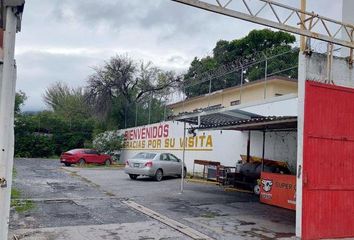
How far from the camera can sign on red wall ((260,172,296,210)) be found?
12547 mm

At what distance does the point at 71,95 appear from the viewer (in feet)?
174

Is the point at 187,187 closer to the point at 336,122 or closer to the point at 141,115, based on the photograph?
the point at 336,122

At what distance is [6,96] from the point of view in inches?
176

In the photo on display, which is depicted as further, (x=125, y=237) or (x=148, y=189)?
(x=148, y=189)

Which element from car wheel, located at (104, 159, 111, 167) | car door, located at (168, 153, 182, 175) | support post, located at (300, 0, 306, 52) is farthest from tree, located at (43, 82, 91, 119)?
support post, located at (300, 0, 306, 52)

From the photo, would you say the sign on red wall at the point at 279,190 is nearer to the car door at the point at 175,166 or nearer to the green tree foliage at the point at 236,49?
the car door at the point at 175,166

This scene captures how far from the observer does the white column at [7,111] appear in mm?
4477

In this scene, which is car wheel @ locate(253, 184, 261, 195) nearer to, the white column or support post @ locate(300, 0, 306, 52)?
support post @ locate(300, 0, 306, 52)

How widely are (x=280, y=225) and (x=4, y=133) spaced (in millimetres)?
7926

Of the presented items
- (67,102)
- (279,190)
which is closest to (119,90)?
(67,102)

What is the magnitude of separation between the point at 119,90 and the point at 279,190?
32547 mm

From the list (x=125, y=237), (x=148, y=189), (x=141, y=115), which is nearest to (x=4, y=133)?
(x=125, y=237)

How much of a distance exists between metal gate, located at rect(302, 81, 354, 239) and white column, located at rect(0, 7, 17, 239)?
6443 mm

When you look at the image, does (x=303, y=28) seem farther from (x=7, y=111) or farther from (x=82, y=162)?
(x=82, y=162)
